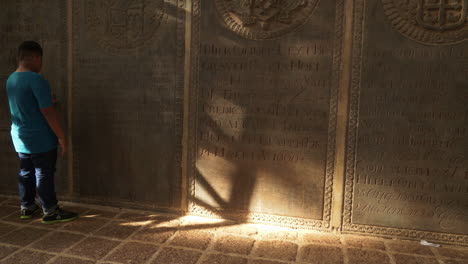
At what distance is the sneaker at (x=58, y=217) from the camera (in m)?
3.47

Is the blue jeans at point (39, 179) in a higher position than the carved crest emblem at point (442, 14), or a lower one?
lower

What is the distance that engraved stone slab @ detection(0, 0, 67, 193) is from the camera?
3.93 metres

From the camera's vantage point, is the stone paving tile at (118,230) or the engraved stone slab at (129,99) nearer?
the stone paving tile at (118,230)

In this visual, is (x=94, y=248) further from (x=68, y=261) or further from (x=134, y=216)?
(x=134, y=216)

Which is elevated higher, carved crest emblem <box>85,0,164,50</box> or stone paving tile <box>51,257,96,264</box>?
carved crest emblem <box>85,0,164,50</box>

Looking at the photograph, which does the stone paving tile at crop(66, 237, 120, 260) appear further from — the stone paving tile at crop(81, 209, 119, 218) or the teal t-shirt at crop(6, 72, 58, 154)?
the teal t-shirt at crop(6, 72, 58, 154)

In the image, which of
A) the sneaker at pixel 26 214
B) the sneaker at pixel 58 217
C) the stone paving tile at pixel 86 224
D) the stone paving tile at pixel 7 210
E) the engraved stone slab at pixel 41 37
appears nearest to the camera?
the stone paving tile at pixel 86 224

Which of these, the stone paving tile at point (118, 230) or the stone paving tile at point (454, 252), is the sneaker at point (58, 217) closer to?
the stone paving tile at point (118, 230)

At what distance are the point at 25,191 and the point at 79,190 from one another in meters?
0.59

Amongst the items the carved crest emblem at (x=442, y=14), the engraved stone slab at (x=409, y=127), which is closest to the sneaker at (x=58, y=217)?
the engraved stone slab at (x=409, y=127)

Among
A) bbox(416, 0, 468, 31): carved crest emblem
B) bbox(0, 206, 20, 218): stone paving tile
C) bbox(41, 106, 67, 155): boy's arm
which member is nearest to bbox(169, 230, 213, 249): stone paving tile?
bbox(41, 106, 67, 155): boy's arm

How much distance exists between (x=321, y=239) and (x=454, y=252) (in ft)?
3.92

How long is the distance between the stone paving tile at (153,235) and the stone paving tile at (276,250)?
888mm

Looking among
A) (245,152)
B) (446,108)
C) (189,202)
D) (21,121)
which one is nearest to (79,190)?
(21,121)
